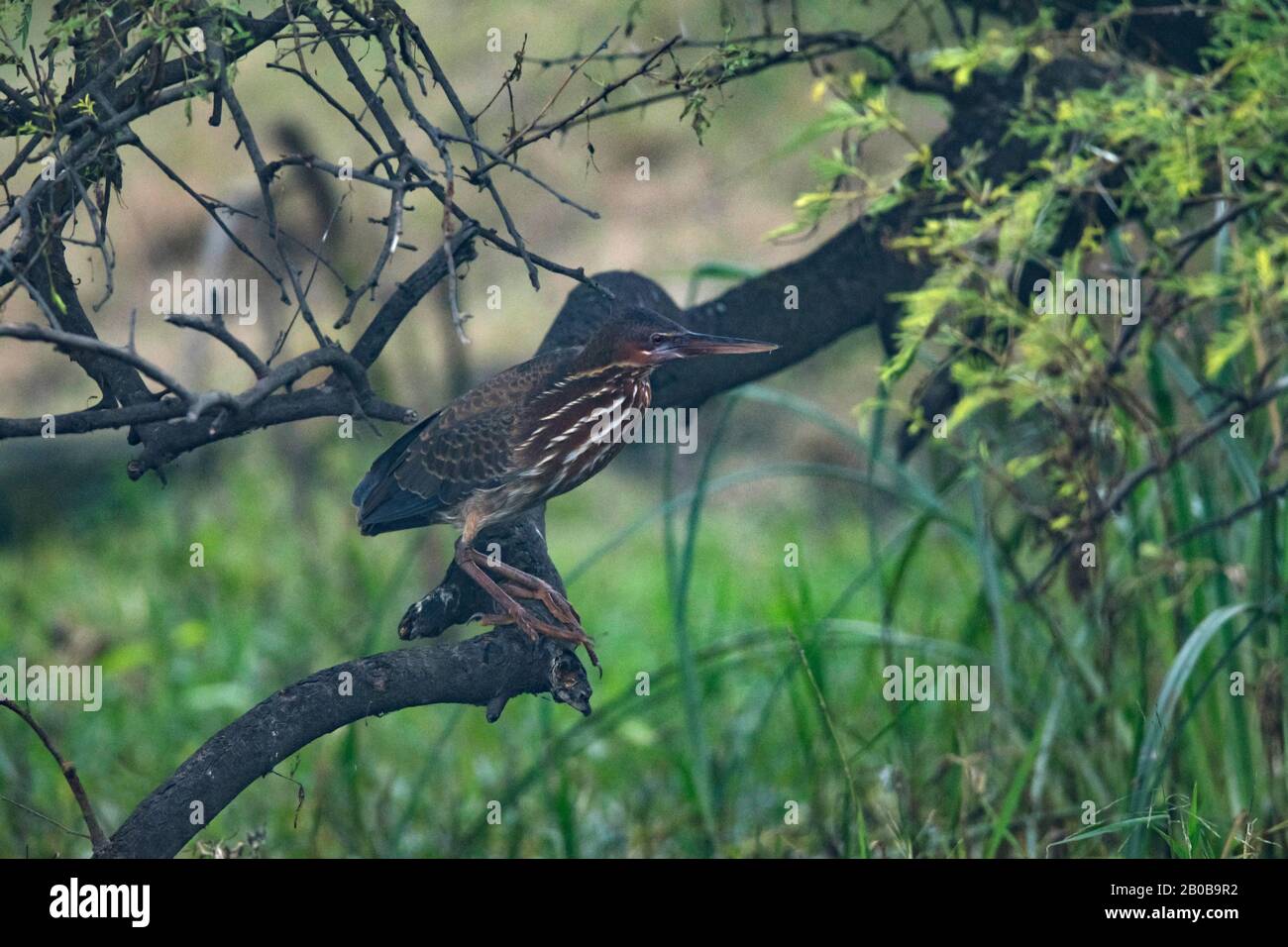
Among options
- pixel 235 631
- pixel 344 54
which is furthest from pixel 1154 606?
pixel 235 631

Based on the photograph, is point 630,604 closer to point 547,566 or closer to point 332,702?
point 547,566

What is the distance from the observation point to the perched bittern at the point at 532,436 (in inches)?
70.2

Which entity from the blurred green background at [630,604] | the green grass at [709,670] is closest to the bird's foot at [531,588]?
the blurred green background at [630,604]

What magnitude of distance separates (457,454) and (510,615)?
22 cm

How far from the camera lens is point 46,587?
16.2ft

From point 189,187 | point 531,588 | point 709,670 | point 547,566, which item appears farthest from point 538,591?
point 709,670

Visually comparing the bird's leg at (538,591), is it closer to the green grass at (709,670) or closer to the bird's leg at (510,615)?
the bird's leg at (510,615)

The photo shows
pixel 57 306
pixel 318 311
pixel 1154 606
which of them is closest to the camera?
pixel 57 306

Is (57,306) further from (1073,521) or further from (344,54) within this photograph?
(1073,521)

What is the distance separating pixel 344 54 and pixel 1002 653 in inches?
70.9

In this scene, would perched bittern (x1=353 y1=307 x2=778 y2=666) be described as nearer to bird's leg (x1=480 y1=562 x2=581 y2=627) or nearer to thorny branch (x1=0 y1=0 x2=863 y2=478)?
bird's leg (x1=480 y1=562 x2=581 y2=627)

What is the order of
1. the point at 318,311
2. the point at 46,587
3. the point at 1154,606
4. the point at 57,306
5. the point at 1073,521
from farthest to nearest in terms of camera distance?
the point at 318,311, the point at 46,587, the point at 1154,606, the point at 1073,521, the point at 57,306

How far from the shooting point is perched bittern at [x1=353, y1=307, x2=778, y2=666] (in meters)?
1.78

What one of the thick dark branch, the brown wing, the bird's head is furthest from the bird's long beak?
the thick dark branch
